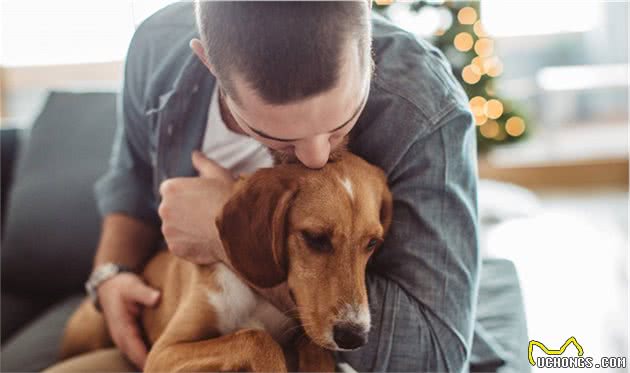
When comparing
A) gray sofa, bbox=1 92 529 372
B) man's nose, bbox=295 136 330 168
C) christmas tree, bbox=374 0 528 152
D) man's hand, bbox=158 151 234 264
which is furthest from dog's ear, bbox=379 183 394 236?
christmas tree, bbox=374 0 528 152

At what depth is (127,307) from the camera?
1220 mm

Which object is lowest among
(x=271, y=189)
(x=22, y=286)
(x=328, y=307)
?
Answer: (x=22, y=286)

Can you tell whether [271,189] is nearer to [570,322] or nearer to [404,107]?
[404,107]

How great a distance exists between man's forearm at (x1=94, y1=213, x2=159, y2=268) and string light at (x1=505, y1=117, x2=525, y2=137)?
2208 mm

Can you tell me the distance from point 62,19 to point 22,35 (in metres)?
0.23

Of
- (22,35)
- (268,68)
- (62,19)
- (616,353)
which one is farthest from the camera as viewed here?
(22,35)

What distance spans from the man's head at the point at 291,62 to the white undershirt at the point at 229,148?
13 centimetres

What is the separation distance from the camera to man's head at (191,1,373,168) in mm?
766

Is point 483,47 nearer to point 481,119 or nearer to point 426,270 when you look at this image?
point 481,119

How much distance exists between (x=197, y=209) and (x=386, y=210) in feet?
0.96

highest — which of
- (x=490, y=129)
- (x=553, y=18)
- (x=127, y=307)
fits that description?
(x=127, y=307)

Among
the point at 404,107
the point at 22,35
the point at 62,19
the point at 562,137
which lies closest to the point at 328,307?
the point at 404,107

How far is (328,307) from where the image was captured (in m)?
0.90

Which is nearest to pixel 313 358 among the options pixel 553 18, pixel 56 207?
pixel 56 207
